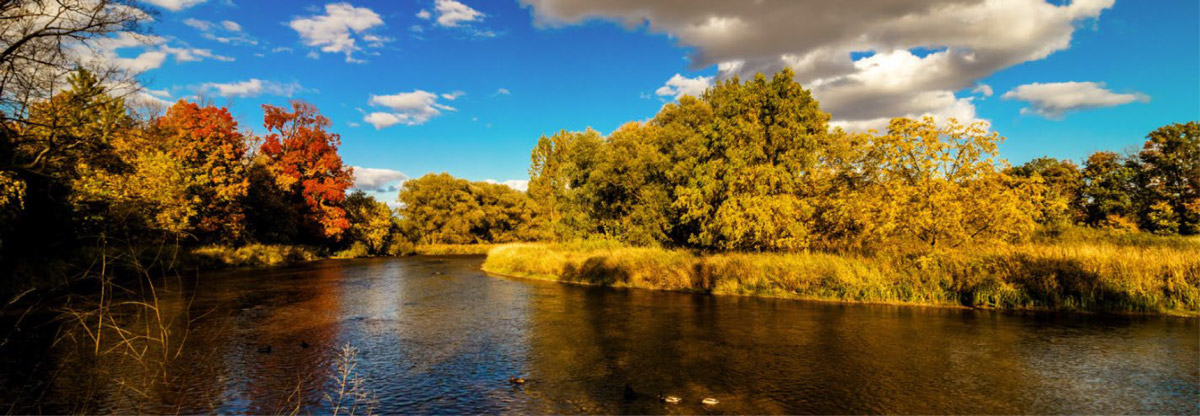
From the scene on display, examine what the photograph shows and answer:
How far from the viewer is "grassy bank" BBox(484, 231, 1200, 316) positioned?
1862cm

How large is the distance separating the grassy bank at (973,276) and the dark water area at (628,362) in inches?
56.3

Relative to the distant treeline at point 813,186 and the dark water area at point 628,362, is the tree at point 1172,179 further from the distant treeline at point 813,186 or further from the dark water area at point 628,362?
the dark water area at point 628,362

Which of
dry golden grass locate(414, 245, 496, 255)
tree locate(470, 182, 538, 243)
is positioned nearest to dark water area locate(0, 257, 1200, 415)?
dry golden grass locate(414, 245, 496, 255)

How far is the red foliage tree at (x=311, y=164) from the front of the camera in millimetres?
54875

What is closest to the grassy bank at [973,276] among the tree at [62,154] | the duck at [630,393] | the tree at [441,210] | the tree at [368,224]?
the duck at [630,393]

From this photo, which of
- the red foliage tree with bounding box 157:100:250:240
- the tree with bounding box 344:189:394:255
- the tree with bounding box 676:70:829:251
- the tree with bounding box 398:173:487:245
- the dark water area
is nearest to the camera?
the dark water area

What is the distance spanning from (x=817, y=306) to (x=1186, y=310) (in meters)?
11.3

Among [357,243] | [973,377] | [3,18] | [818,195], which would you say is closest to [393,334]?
[3,18]

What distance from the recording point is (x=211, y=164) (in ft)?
140

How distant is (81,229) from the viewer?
102 feet

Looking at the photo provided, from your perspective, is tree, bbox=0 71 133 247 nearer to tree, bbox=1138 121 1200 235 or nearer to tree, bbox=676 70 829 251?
tree, bbox=676 70 829 251

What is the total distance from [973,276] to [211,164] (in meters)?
50.0

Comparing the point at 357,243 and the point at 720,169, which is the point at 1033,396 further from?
the point at 357,243

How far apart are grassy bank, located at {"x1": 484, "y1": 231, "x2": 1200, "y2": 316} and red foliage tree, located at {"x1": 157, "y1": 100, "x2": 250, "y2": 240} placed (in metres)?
33.9
